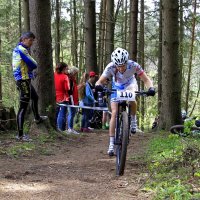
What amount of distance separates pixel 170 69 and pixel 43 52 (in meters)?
4.01

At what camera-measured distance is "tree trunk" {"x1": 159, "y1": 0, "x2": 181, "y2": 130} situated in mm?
10617

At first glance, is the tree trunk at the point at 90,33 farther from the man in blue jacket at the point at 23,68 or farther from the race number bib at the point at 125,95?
the race number bib at the point at 125,95

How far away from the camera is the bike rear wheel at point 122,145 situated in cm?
523

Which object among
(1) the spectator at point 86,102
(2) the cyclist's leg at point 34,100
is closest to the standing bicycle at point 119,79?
(2) the cyclist's leg at point 34,100

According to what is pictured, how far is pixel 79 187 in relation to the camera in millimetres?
4586

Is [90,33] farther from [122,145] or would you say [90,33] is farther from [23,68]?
[122,145]

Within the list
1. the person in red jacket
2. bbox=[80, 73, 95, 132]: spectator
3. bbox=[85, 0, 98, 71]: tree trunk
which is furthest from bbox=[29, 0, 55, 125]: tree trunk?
bbox=[85, 0, 98, 71]: tree trunk

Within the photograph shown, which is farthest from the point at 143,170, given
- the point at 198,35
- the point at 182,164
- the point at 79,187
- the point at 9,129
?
the point at 198,35

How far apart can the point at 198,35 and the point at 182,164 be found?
65.0ft

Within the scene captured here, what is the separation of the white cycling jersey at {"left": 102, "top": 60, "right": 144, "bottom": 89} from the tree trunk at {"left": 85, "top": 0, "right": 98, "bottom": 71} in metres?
9.10

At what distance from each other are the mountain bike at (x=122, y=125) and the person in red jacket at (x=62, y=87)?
197 inches

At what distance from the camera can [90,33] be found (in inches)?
596

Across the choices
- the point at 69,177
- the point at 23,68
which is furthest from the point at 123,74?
the point at 23,68

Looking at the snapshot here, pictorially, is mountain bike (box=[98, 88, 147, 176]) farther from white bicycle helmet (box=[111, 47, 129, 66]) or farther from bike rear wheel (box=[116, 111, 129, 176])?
white bicycle helmet (box=[111, 47, 129, 66])
